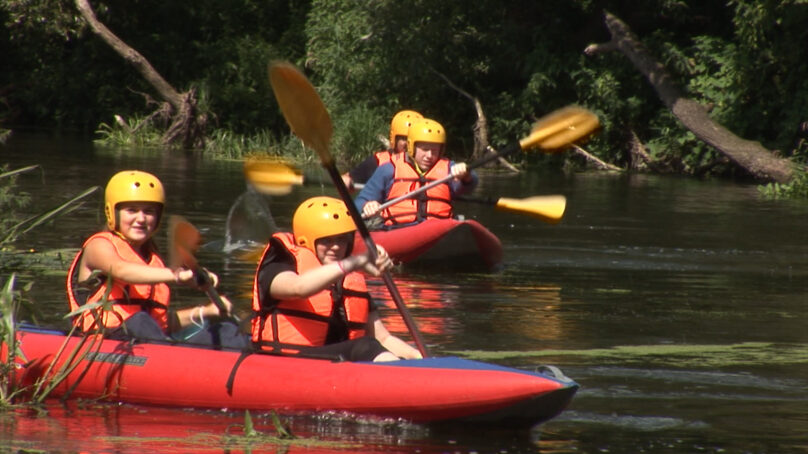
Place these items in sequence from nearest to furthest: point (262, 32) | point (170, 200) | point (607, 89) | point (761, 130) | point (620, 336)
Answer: point (620, 336) < point (170, 200) < point (761, 130) < point (607, 89) < point (262, 32)

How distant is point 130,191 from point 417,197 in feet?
19.0

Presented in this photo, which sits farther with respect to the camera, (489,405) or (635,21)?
(635,21)

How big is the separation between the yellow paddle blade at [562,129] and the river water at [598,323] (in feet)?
3.62

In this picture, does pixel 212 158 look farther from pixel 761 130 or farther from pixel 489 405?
pixel 489 405

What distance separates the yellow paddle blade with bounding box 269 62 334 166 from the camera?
6844 mm

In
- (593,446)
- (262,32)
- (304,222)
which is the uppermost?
(262,32)

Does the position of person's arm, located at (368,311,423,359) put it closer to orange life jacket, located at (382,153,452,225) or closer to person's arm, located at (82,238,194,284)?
person's arm, located at (82,238,194,284)

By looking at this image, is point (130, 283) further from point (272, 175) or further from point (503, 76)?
point (503, 76)

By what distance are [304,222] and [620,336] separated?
300 cm

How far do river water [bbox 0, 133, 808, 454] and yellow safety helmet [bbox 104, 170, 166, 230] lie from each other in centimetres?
88

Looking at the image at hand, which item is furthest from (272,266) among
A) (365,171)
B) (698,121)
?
(698,121)

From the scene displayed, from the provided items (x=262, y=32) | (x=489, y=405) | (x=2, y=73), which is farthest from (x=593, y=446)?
(x=2, y=73)

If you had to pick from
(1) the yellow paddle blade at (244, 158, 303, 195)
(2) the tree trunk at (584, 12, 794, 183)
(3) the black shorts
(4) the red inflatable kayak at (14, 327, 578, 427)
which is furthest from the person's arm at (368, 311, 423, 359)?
(2) the tree trunk at (584, 12, 794, 183)

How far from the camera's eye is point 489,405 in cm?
578
